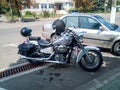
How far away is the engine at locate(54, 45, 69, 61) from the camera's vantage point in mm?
6094

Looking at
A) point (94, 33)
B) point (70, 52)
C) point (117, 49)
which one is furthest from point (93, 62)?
point (94, 33)

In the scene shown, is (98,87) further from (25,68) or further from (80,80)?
(25,68)

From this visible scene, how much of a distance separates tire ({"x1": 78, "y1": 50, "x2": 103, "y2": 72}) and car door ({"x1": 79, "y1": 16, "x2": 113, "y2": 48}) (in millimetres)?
1957

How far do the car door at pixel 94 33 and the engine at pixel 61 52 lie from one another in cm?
233

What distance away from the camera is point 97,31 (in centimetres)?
805

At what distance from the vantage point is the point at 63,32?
6266 mm

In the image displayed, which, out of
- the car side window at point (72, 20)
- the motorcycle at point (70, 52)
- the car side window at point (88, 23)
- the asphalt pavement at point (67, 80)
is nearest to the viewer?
the asphalt pavement at point (67, 80)

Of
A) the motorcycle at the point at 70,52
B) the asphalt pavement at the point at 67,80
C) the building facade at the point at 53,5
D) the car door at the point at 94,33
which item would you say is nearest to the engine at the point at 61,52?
the motorcycle at the point at 70,52

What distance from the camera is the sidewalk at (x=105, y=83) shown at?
4.90 meters

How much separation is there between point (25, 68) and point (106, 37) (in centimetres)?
332

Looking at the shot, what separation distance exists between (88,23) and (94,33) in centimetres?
57

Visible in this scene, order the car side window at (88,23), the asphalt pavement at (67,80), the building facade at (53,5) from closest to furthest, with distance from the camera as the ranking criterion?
1. the asphalt pavement at (67,80)
2. the car side window at (88,23)
3. the building facade at (53,5)

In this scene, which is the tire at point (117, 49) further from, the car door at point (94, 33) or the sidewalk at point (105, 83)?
the sidewalk at point (105, 83)

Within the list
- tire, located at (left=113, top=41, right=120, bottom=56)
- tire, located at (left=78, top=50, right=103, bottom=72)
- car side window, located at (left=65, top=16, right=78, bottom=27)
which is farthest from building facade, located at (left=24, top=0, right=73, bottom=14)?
tire, located at (left=78, top=50, right=103, bottom=72)
